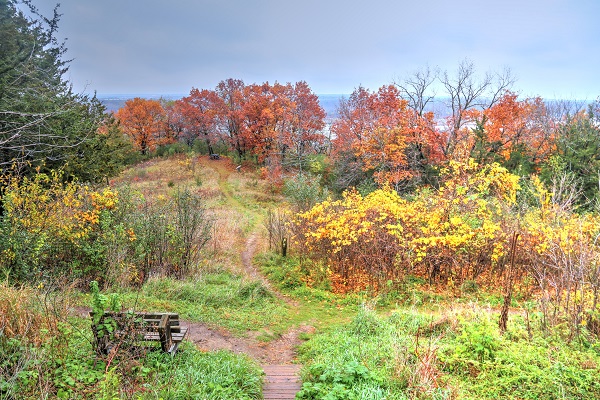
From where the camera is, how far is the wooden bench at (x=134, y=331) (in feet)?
16.3

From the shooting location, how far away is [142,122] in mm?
41500

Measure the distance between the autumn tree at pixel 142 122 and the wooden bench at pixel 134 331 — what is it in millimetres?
39933

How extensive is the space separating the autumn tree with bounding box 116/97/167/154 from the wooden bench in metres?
39.9

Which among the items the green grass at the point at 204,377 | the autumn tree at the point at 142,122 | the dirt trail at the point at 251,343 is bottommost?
the dirt trail at the point at 251,343

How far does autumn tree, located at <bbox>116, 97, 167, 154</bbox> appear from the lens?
41219 mm

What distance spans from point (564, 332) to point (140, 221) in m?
10.7

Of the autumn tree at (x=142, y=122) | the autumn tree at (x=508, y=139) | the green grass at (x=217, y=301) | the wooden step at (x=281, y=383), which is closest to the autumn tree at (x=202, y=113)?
the autumn tree at (x=142, y=122)

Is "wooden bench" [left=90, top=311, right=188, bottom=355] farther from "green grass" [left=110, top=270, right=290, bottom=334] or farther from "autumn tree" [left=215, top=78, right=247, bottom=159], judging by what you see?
"autumn tree" [left=215, top=78, right=247, bottom=159]

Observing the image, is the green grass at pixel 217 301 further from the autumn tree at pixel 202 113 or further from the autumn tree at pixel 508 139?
the autumn tree at pixel 202 113

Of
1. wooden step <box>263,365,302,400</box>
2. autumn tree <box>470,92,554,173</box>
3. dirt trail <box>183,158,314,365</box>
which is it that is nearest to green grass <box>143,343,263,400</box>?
wooden step <box>263,365,302,400</box>

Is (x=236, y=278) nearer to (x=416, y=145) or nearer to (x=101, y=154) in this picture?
(x=101, y=154)

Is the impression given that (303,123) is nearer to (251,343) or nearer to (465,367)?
(251,343)

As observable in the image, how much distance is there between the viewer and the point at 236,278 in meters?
11.9

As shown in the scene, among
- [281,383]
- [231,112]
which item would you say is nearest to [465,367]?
[281,383]
